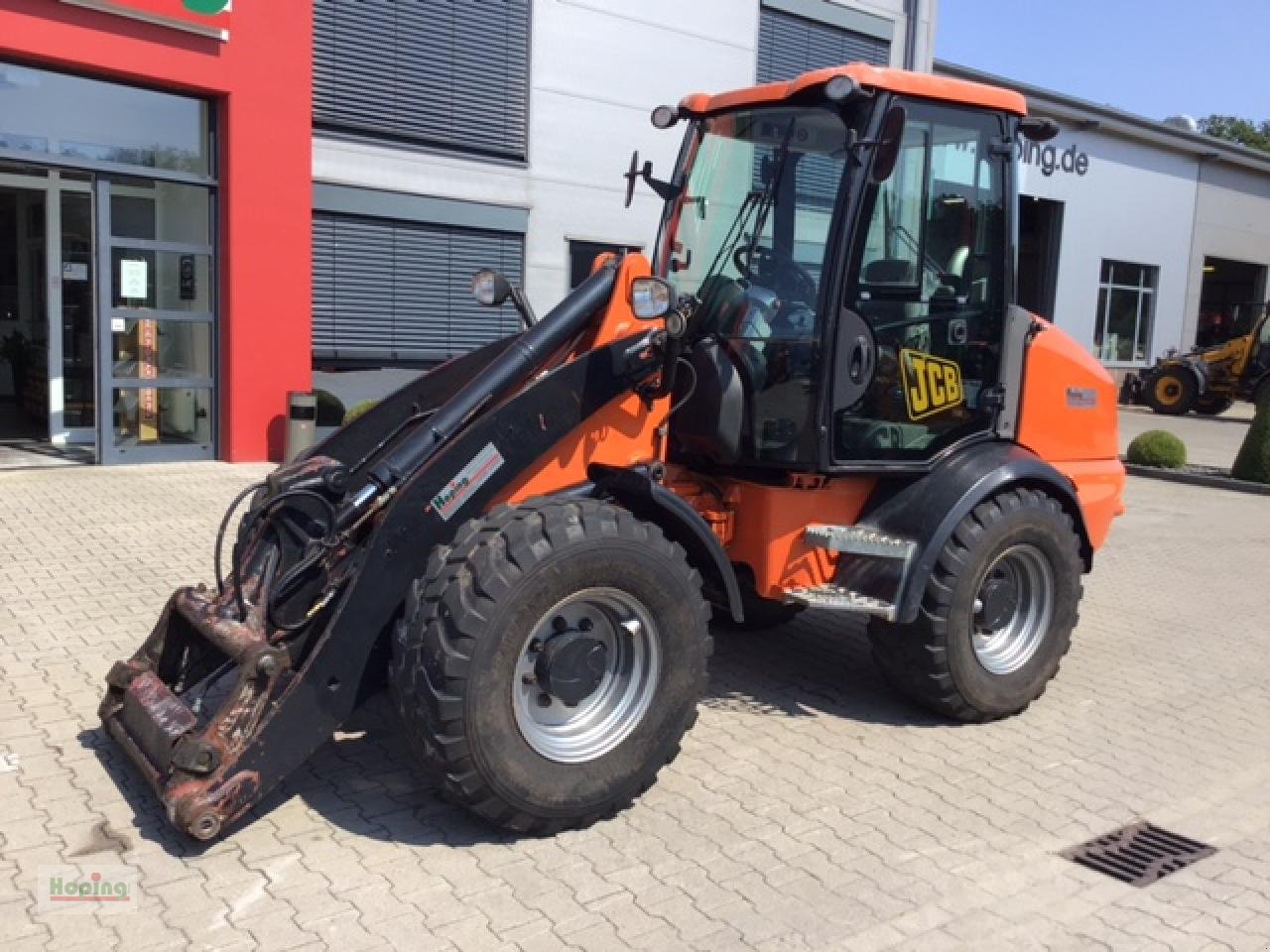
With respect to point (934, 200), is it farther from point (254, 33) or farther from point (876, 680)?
point (254, 33)

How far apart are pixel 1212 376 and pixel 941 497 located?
836 inches

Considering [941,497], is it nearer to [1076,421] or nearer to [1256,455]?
[1076,421]

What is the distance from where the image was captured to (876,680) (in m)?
5.79

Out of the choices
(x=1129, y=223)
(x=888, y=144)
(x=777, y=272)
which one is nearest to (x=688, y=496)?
(x=777, y=272)

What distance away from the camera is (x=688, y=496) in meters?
4.97

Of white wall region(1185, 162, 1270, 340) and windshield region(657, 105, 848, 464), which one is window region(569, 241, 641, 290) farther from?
white wall region(1185, 162, 1270, 340)

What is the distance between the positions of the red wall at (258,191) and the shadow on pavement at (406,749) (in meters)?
6.48

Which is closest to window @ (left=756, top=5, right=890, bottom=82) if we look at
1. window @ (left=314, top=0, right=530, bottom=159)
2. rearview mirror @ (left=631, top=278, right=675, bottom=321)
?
window @ (left=314, top=0, right=530, bottom=159)

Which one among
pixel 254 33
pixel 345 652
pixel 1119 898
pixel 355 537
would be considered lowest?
pixel 1119 898

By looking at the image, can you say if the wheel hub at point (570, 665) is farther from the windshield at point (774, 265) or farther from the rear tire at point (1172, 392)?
the rear tire at point (1172, 392)

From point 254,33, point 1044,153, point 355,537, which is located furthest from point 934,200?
point 1044,153

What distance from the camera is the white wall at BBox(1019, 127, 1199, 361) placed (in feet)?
78.5

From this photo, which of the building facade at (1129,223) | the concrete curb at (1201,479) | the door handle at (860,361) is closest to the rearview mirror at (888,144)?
the door handle at (860,361)

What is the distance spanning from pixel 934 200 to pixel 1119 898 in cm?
290
